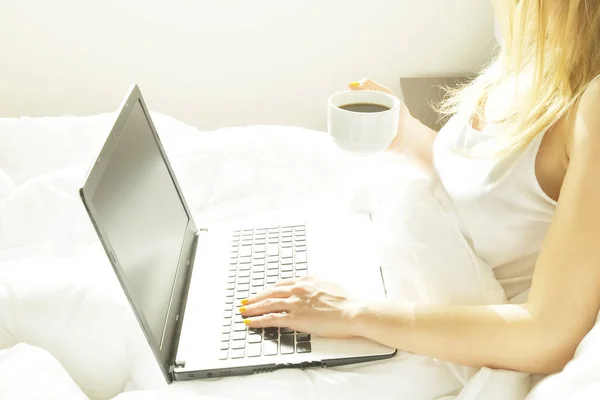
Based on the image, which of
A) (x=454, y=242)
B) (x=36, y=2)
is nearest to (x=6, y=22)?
(x=36, y=2)

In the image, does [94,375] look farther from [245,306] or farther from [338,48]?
[338,48]

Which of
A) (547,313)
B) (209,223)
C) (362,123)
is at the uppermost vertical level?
(362,123)

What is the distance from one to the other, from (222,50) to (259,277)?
1217 millimetres

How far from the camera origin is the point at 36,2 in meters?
1.87

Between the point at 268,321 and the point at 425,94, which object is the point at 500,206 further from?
the point at 425,94

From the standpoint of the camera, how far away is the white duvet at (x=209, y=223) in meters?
0.76

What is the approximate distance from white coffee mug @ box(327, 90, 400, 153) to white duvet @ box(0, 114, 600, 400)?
134mm

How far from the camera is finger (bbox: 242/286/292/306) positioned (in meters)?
0.84

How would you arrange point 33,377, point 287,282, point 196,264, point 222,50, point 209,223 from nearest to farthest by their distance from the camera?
point 33,377 < point 287,282 < point 196,264 < point 209,223 < point 222,50

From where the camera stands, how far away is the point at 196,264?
99 centimetres

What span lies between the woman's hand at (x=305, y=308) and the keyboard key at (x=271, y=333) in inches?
0.6

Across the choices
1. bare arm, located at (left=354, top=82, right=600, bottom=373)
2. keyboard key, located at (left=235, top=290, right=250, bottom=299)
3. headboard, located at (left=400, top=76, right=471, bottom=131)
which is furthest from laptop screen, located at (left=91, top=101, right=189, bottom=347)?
headboard, located at (left=400, top=76, right=471, bottom=131)

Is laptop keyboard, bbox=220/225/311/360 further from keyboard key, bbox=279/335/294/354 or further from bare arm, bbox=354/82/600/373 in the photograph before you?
bare arm, bbox=354/82/600/373

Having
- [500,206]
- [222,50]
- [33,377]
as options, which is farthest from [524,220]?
[222,50]
